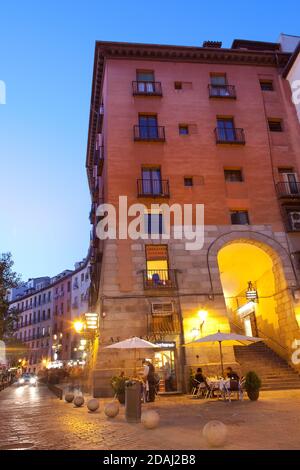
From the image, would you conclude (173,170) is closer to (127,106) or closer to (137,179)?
(137,179)

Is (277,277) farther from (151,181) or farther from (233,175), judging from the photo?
(151,181)

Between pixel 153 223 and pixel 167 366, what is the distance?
7.88 metres

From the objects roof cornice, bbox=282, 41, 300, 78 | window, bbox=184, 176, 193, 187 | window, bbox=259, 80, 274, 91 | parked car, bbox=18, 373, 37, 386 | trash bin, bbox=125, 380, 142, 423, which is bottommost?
trash bin, bbox=125, 380, 142, 423

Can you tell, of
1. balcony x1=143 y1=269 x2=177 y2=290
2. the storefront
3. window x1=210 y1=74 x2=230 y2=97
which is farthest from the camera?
window x1=210 y1=74 x2=230 y2=97

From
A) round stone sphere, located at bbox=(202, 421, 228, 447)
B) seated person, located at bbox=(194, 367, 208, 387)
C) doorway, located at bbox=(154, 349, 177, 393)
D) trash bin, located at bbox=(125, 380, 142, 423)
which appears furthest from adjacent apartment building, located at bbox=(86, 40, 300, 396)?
round stone sphere, located at bbox=(202, 421, 228, 447)

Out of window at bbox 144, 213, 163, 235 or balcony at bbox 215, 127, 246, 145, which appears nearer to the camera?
window at bbox 144, 213, 163, 235

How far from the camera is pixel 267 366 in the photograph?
69.8ft

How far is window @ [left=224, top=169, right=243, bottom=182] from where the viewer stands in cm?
2492

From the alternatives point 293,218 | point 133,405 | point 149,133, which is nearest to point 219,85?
point 149,133

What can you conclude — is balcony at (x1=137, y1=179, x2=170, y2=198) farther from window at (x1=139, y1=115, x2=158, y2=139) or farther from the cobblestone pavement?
the cobblestone pavement

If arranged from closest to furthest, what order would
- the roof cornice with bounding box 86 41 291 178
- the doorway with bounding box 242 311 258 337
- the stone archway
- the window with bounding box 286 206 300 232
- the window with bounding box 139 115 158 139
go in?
the stone archway, the window with bounding box 286 206 300 232, the window with bounding box 139 115 158 139, the roof cornice with bounding box 86 41 291 178, the doorway with bounding box 242 311 258 337

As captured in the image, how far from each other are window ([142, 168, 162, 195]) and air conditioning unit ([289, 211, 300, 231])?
8053 millimetres

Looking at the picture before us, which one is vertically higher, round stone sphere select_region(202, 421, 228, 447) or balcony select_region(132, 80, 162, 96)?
balcony select_region(132, 80, 162, 96)
